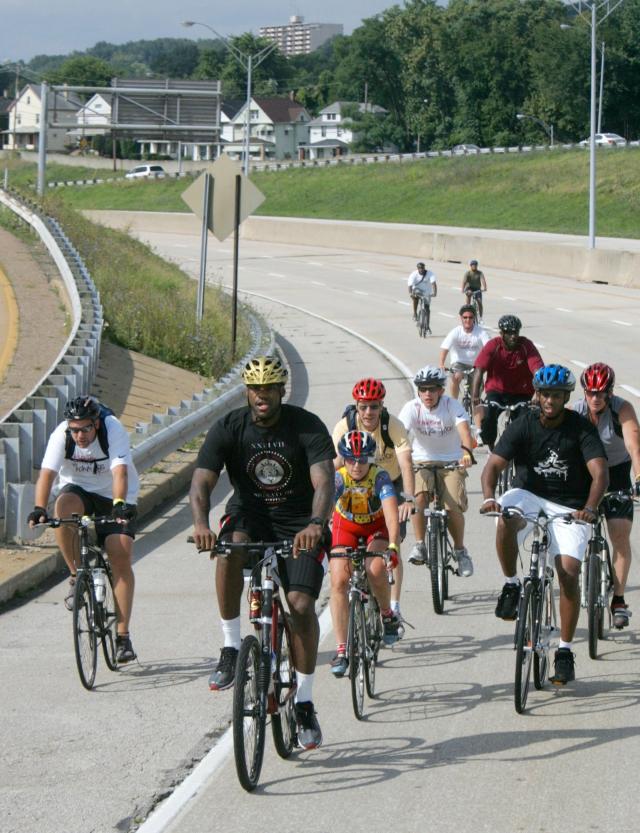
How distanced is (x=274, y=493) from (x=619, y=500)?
3.17 m

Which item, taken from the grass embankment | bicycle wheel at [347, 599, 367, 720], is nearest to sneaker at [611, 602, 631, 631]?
bicycle wheel at [347, 599, 367, 720]

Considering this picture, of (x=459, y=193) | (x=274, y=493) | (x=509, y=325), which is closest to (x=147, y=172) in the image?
(x=459, y=193)

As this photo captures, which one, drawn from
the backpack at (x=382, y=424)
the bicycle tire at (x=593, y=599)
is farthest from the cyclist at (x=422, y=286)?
the bicycle tire at (x=593, y=599)

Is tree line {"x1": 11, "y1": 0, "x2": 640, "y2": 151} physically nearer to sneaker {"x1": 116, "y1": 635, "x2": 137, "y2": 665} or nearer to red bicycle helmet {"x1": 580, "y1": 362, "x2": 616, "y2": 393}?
red bicycle helmet {"x1": 580, "y1": 362, "x2": 616, "y2": 393}

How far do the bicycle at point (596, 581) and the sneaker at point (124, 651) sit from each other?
287 centimetres

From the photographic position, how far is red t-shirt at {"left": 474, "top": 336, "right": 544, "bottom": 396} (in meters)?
15.0

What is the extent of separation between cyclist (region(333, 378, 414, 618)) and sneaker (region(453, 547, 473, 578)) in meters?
1.18

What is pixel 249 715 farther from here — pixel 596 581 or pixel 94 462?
pixel 596 581

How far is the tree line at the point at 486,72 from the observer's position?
11975 centimetres

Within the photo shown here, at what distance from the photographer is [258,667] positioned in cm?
691

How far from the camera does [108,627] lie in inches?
356

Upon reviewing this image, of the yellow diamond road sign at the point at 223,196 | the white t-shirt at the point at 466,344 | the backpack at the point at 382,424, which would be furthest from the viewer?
the yellow diamond road sign at the point at 223,196

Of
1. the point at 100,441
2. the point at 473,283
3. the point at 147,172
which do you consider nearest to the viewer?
the point at 100,441

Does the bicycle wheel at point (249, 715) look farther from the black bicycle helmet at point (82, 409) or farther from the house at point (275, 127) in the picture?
the house at point (275, 127)
